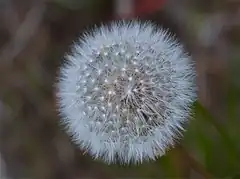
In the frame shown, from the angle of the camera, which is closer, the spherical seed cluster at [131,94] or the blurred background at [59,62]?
the spherical seed cluster at [131,94]

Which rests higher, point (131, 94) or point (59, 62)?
point (59, 62)

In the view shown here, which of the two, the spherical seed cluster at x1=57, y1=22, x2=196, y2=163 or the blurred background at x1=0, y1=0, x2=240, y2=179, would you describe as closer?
the spherical seed cluster at x1=57, y1=22, x2=196, y2=163

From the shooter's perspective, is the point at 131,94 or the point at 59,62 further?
the point at 59,62
